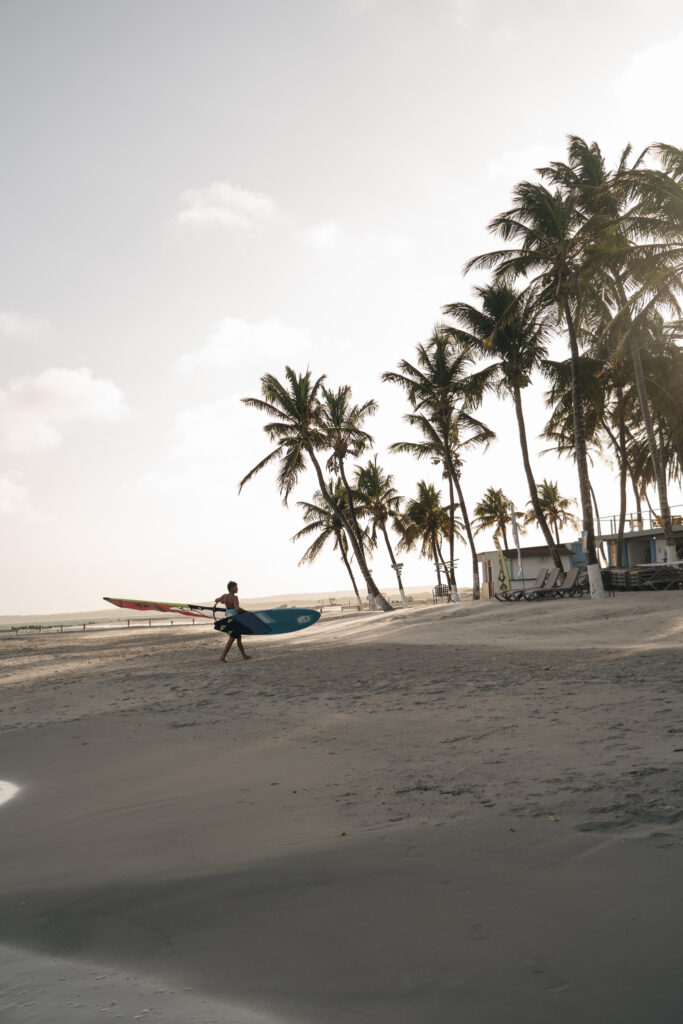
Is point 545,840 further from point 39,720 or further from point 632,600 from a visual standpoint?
point 632,600

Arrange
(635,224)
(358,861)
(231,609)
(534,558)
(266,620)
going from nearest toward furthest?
(358,861)
(231,609)
(266,620)
(635,224)
(534,558)

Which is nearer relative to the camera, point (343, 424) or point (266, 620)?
point (266, 620)

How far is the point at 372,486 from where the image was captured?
147 feet

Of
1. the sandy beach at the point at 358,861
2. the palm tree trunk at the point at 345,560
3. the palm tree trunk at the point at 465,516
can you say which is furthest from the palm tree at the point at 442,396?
the sandy beach at the point at 358,861

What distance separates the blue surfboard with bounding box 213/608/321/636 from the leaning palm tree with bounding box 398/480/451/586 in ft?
103

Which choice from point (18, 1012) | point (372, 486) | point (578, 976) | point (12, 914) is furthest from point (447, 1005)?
point (372, 486)

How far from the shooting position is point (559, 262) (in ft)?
76.7

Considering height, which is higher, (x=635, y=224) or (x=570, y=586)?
(x=635, y=224)

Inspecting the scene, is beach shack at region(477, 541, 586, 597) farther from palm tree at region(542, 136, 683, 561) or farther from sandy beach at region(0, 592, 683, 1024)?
sandy beach at region(0, 592, 683, 1024)

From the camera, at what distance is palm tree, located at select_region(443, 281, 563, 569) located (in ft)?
94.0

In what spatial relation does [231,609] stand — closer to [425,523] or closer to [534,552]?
[534,552]

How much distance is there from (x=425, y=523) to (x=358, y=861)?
45.3m

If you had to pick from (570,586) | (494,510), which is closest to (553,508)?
(494,510)

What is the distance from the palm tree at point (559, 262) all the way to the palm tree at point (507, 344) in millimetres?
3280
